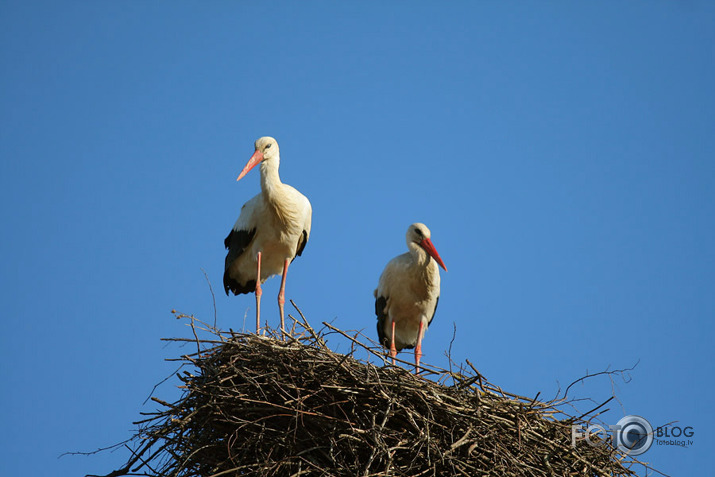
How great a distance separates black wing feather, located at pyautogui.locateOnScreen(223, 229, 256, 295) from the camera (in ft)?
22.9

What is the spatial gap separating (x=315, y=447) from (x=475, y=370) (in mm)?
1005

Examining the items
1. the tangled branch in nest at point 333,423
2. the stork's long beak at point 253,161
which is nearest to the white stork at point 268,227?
the stork's long beak at point 253,161

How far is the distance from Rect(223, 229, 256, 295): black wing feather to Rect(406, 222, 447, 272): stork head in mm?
1481

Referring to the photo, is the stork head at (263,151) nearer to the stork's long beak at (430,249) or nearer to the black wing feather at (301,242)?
the black wing feather at (301,242)

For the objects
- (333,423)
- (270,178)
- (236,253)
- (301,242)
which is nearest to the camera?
(333,423)

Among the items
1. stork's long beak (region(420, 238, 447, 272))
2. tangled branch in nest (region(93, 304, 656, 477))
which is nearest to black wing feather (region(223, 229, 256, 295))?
stork's long beak (region(420, 238, 447, 272))

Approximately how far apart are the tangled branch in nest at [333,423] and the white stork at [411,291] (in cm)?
276

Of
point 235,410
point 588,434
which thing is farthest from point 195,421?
point 588,434

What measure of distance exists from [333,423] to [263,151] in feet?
11.0

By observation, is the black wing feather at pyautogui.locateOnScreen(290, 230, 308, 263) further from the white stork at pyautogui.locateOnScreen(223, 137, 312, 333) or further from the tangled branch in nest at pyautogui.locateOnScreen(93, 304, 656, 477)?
the tangled branch in nest at pyautogui.locateOnScreen(93, 304, 656, 477)

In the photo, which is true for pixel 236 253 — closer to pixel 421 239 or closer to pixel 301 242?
pixel 301 242

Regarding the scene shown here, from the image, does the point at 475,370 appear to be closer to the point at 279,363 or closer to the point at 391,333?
the point at 279,363

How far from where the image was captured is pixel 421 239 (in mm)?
7336

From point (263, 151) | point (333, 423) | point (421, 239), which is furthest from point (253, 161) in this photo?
point (333, 423)
